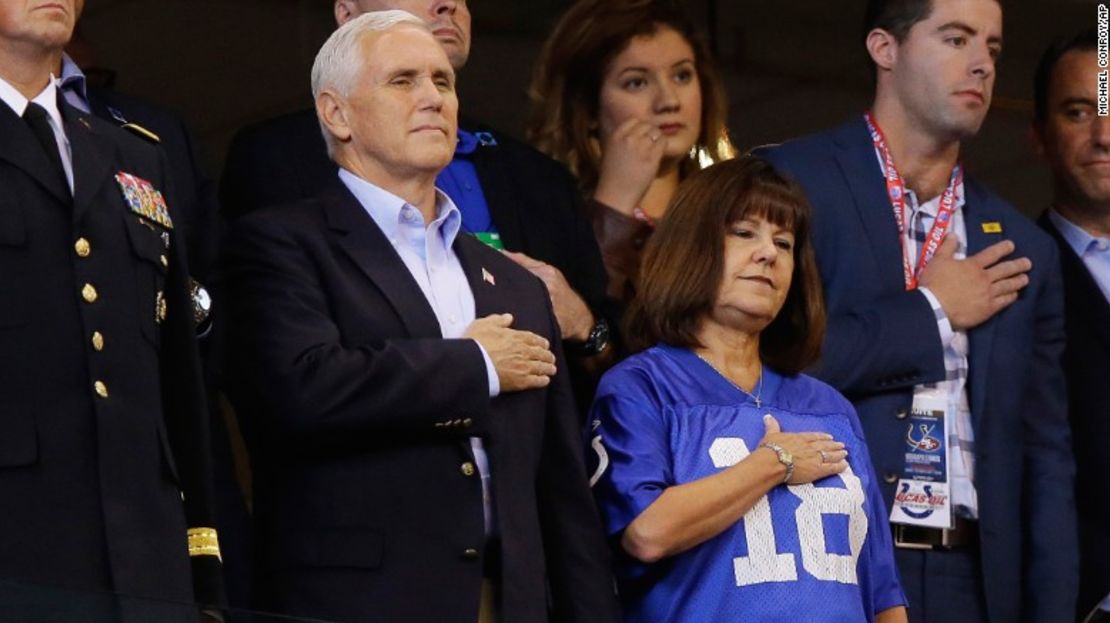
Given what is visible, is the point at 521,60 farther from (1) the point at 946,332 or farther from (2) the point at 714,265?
(2) the point at 714,265

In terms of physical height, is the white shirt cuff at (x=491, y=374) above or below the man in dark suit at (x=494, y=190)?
below

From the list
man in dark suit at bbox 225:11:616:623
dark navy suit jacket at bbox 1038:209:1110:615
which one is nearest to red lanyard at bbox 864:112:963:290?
dark navy suit jacket at bbox 1038:209:1110:615

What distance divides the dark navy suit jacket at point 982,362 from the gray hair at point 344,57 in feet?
3.39

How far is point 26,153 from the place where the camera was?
135 inches

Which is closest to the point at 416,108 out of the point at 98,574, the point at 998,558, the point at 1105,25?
the point at 98,574

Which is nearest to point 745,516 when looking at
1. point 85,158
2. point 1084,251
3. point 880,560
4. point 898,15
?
point 880,560

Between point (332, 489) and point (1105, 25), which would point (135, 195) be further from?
point (1105, 25)

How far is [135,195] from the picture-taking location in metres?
3.56

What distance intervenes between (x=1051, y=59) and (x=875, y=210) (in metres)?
1.08

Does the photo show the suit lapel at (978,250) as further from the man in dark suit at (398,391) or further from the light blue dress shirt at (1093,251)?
the man in dark suit at (398,391)

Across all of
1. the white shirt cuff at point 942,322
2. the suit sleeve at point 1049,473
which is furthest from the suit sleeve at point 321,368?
the suit sleeve at point 1049,473

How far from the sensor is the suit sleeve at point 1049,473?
4781mm

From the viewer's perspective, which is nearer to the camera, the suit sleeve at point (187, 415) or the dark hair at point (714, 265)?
the suit sleeve at point (187, 415)

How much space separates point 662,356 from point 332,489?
0.74m
